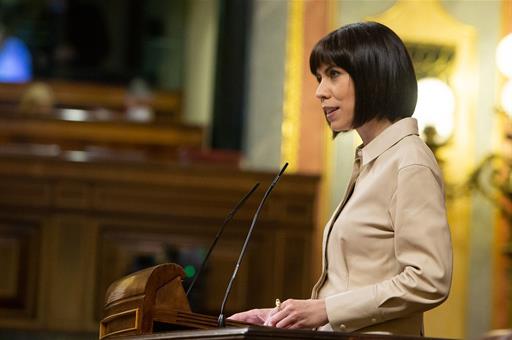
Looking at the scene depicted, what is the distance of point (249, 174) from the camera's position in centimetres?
690

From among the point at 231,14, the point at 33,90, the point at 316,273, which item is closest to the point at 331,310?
the point at 316,273

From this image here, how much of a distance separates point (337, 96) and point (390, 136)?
0.14m

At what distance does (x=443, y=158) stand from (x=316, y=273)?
3.74ft

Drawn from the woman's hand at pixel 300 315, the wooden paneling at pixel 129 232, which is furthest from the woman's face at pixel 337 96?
the wooden paneling at pixel 129 232

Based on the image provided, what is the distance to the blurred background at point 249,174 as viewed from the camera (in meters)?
6.64

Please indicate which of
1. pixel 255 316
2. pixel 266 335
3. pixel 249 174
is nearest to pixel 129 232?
pixel 249 174

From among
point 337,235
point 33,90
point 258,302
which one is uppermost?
point 33,90

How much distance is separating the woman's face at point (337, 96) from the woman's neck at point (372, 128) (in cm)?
5

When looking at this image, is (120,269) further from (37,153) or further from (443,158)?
(443,158)

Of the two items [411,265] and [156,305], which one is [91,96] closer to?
[156,305]

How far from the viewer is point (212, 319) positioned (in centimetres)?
249

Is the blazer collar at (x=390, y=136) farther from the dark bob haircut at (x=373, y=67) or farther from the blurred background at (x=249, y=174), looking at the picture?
the blurred background at (x=249, y=174)

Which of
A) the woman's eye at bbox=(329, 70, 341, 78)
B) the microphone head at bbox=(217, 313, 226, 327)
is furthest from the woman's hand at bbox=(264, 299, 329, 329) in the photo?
the woman's eye at bbox=(329, 70, 341, 78)

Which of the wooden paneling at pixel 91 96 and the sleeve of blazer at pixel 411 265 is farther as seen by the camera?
the wooden paneling at pixel 91 96
